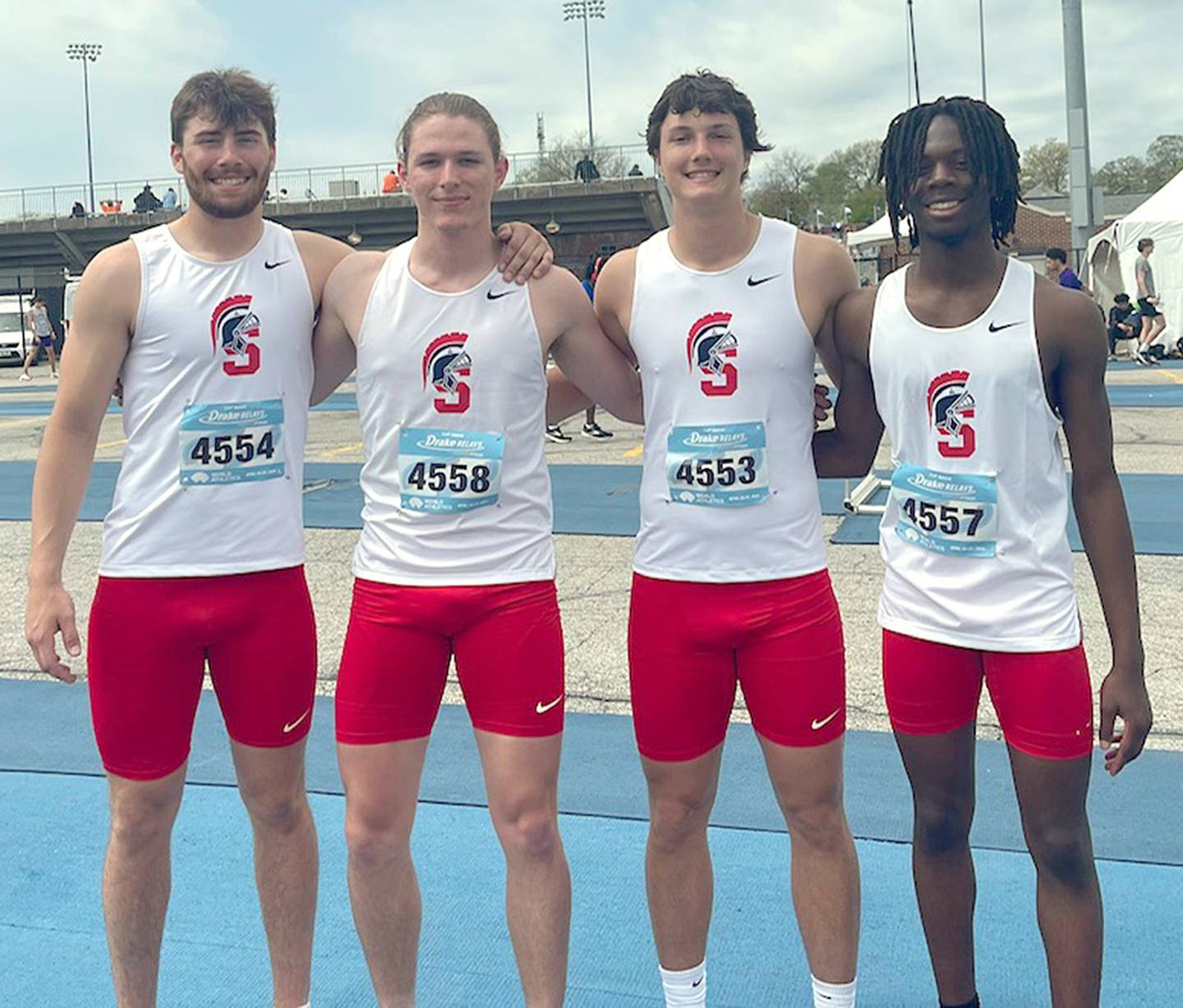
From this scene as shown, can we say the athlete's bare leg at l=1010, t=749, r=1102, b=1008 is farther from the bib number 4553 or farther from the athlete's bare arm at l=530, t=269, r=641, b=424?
the athlete's bare arm at l=530, t=269, r=641, b=424

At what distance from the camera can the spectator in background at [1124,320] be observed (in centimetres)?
2175

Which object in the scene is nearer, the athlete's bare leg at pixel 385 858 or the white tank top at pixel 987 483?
the white tank top at pixel 987 483

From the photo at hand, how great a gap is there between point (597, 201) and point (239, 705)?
42087mm

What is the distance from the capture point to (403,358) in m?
2.81

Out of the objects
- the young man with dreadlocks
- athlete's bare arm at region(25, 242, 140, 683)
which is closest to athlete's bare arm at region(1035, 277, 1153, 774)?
the young man with dreadlocks

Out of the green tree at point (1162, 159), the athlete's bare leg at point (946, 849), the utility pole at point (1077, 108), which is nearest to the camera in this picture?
the athlete's bare leg at point (946, 849)

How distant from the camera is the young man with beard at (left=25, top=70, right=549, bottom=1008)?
2.80 metres

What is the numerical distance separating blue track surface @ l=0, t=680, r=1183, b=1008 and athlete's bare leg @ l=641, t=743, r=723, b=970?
0.80ft

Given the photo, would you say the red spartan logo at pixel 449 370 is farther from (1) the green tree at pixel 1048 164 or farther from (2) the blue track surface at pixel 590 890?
(1) the green tree at pixel 1048 164

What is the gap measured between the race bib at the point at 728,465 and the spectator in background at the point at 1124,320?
20701mm

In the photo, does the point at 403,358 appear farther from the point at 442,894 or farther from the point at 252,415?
the point at 442,894

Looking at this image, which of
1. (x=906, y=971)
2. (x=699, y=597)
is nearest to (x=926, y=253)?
(x=699, y=597)

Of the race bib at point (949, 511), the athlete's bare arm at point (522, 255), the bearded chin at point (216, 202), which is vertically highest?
the bearded chin at point (216, 202)

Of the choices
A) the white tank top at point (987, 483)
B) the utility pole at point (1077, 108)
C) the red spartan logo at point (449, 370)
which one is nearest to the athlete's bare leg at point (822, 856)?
the white tank top at point (987, 483)
